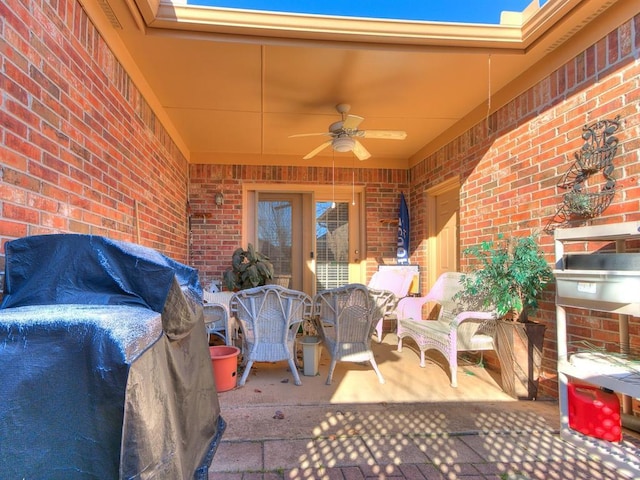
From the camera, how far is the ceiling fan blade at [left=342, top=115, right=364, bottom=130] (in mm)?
3490

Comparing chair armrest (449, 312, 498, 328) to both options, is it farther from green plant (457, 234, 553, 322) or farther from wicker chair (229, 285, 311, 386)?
wicker chair (229, 285, 311, 386)

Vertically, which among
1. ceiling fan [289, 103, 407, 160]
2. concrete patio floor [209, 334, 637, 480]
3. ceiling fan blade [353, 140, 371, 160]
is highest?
ceiling fan [289, 103, 407, 160]

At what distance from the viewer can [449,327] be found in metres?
3.30

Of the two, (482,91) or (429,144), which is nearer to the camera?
(482,91)

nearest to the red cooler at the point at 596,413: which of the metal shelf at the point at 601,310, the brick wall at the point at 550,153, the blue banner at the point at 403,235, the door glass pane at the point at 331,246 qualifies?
the metal shelf at the point at 601,310

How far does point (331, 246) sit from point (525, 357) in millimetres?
3519

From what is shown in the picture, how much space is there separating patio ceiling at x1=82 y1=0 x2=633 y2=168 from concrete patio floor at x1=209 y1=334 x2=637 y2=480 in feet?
8.54

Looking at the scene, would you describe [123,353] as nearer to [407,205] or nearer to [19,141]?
[19,141]

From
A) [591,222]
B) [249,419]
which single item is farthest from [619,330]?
[249,419]

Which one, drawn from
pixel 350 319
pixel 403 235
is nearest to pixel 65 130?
pixel 350 319

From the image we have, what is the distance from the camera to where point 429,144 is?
5156mm

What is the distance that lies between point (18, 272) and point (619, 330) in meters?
3.08

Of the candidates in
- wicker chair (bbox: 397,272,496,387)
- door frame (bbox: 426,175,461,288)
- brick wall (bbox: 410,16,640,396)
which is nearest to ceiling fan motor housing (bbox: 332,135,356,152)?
brick wall (bbox: 410,16,640,396)

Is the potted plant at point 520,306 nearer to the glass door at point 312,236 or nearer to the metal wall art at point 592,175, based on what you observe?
the metal wall art at point 592,175
